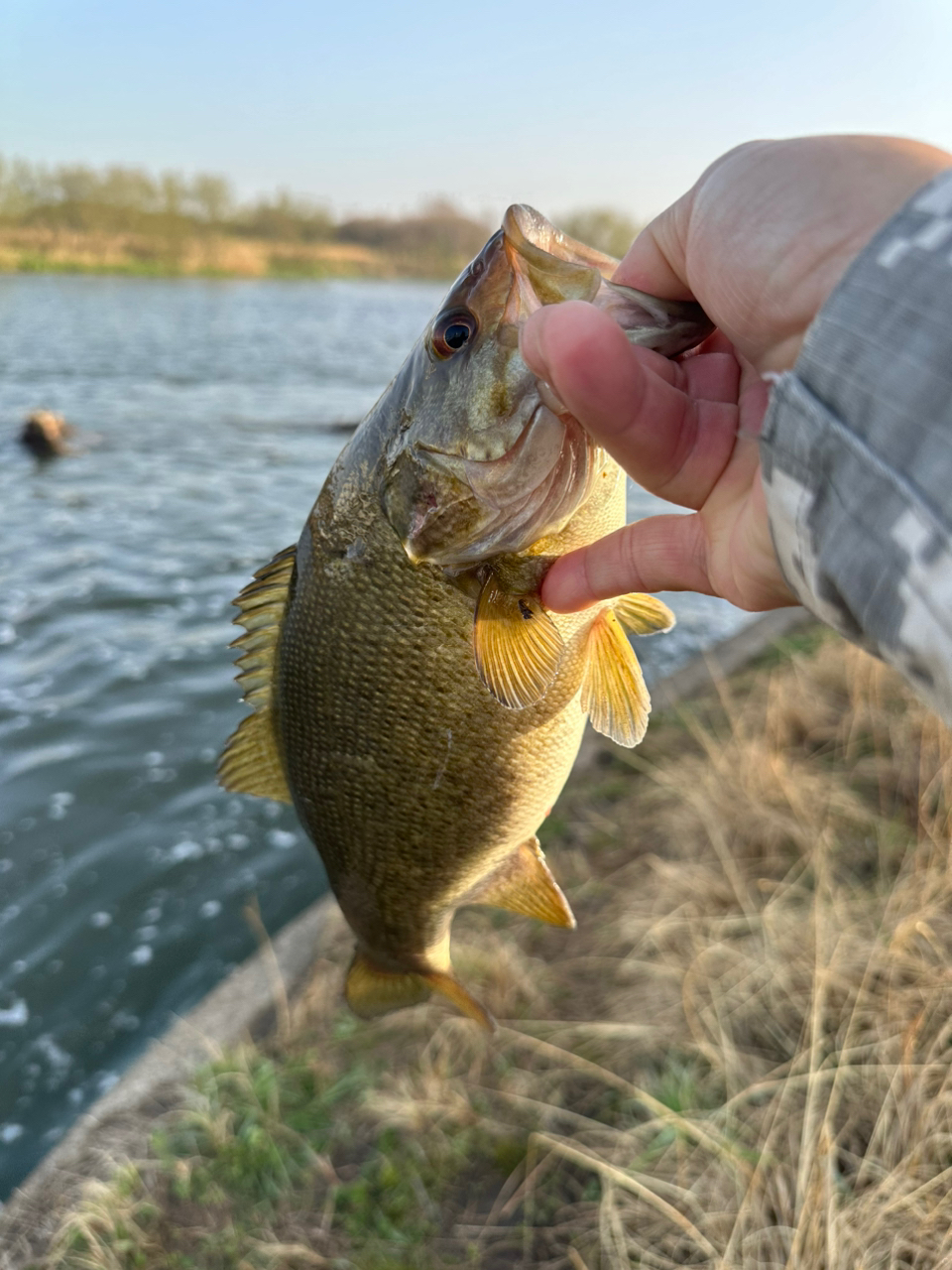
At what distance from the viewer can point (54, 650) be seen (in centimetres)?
725

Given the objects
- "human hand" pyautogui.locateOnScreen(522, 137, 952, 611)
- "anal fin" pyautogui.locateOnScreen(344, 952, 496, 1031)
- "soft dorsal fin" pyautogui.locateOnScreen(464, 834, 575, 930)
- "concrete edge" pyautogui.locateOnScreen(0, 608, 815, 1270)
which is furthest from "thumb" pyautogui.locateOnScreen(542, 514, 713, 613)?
"concrete edge" pyautogui.locateOnScreen(0, 608, 815, 1270)

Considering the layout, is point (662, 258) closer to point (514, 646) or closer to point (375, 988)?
point (514, 646)

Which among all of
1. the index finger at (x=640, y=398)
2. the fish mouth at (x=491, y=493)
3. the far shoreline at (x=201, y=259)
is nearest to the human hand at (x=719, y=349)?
the index finger at (x=640, y=398)

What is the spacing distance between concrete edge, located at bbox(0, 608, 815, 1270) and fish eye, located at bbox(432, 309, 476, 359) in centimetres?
316

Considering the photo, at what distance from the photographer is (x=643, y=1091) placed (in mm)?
3170

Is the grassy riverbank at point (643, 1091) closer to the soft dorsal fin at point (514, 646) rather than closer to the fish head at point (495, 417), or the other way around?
the soft dorsal fin at point (514, 646)

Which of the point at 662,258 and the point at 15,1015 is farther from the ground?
the point at 662,258

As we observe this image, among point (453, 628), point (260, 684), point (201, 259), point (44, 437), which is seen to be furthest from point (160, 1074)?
point (201, 259)

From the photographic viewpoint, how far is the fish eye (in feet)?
5.40

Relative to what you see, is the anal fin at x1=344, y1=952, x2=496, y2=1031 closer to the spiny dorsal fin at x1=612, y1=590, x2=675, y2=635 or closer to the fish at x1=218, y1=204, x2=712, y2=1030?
the fish at x1=218, y1=204, x2=712, y2=1030

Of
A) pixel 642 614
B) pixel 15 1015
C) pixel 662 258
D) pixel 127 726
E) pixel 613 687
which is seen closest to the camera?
pixel 662 258

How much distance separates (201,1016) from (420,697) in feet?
9.35

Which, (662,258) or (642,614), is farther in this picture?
(642,614)

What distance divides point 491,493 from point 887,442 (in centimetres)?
76
